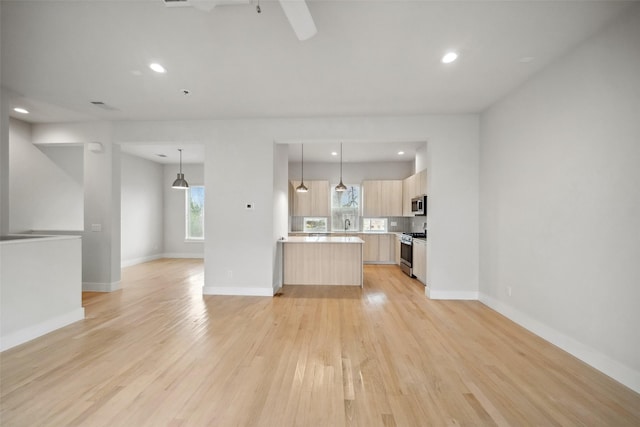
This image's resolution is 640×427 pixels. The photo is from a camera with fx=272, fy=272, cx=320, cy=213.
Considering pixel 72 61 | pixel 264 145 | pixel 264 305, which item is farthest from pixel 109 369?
pixel 264 145

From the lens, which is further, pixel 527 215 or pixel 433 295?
A: pixel 433 295

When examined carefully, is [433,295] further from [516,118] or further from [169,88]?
[169,88]

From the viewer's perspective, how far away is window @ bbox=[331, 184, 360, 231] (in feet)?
27.4

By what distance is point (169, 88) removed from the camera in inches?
135

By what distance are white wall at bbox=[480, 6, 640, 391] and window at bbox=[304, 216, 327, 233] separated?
5173 mm

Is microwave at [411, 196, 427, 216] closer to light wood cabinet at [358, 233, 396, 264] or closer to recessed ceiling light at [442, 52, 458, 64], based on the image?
light wood cabinet at [358, 233, 396, 264]

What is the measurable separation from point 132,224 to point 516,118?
8.63 metres

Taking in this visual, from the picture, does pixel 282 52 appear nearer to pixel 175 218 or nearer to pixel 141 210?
pixel 141 210

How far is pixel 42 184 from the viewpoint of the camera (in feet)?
17.4

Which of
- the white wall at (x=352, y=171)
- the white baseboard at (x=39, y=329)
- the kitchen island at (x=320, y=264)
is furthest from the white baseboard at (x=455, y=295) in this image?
the white baseboard at (x=39, y=329)

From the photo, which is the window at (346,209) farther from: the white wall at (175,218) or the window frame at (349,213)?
the white wall at (175,218)

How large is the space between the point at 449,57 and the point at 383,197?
523cm

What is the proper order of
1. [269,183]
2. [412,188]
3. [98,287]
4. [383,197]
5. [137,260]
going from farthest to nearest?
[383,197] < [137,260] < [412,188] < [98,287] < [269,183]

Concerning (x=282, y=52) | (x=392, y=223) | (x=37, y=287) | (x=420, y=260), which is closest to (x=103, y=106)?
(x=37, y=287)
